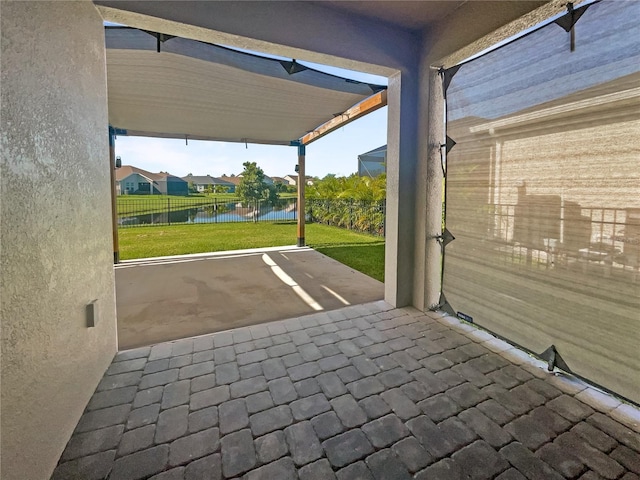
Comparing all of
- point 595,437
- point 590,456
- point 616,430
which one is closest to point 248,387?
point 590,456

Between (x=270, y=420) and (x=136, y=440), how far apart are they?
0.82 m

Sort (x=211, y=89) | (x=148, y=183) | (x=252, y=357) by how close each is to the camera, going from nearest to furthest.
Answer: (x=252, y=357) < (x=211, y=89) < (x=148, y=183)

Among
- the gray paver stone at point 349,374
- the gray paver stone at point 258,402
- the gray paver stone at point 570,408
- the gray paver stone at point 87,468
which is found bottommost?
the gray paver stone at point 87,468

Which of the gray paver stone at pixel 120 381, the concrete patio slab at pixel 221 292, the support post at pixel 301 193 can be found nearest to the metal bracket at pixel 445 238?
the concrete patio slab at pixel 221 292

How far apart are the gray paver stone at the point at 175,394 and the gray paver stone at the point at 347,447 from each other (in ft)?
3.76

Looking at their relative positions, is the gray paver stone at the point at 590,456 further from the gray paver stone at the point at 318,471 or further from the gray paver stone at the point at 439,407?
the gray paver stone at the point at 318,471

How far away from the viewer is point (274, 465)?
5.65 feet

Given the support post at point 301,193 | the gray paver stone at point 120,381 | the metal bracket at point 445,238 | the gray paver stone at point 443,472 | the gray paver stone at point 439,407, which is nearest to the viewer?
the gray paver stone at point 443,472

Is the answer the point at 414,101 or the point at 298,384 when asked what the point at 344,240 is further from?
the point at 298,384

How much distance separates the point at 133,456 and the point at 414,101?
428 cm

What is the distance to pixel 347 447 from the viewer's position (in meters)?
1.84

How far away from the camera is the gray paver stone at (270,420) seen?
6.53 feet

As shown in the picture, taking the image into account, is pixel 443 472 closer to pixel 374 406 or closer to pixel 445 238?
pixel 374 406

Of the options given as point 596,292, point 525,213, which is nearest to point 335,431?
point 596,292
